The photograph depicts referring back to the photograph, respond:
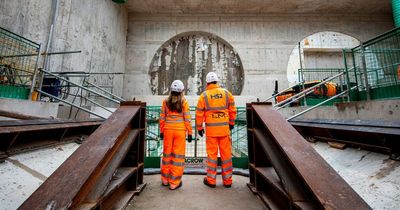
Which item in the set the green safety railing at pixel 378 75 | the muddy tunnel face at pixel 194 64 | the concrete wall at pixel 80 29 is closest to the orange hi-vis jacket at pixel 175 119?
the green safety railing at pixel 378 75

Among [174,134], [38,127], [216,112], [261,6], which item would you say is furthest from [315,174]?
[261,6]

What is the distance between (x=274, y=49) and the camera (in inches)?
489

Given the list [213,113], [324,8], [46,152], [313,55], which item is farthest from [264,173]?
[313,55]

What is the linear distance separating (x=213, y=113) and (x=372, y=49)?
461 centimetres

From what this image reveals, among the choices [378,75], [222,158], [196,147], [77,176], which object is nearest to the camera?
[77,176]

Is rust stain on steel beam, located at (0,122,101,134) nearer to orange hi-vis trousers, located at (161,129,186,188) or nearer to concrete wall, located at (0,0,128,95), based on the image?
orange hi-vis trousers, located at (161,129,186,188)

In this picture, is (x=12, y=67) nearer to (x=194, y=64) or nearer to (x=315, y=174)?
(x=315, y=174)

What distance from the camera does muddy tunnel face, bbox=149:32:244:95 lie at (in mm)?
12531

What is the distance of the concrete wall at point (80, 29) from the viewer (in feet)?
17.9

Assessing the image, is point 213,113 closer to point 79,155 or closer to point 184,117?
point 184,117

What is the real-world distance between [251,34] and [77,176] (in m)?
13.1

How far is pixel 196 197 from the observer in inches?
96.0

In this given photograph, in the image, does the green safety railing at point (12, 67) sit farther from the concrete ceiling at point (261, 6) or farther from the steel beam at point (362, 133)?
the concrete ceiling at point (261, 6)

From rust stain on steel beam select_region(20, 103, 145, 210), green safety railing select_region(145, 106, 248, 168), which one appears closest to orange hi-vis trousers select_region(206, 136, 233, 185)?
green safety railing select_region(145, 106, 248, 168)
